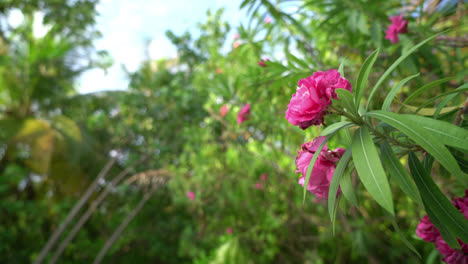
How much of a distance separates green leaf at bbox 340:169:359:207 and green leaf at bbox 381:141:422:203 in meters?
0.07

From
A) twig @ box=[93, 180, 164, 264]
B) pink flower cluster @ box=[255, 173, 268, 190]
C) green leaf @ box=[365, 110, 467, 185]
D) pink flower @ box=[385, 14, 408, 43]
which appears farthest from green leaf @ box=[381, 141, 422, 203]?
twig @ box=[93, 180, 164, 264]

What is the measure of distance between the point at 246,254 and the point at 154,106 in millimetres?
1951

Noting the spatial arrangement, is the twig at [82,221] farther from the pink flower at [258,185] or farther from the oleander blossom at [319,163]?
the oleander blossom at [319,163]

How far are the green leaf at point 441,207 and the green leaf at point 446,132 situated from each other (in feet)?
0.36

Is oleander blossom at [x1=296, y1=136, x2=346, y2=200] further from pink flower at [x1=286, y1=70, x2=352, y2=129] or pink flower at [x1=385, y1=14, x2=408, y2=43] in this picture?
pink flower at [x1=385, y1=14, x2=408, y2=43]

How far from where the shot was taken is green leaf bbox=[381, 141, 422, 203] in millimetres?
465

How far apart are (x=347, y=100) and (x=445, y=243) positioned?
430 millimetres

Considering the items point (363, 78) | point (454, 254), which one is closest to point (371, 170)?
point (363, 78)

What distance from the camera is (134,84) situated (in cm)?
370

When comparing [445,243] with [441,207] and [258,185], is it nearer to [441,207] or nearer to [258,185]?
[441,207]

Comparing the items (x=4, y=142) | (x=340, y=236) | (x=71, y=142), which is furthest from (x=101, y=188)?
(x=340, y=236)

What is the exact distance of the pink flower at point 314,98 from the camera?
50cm

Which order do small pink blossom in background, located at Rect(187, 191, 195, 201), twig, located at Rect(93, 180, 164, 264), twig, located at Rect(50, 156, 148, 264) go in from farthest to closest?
1. twig, located at Rect(93, 180, 164, 264)
2. twig, located at Rect(50, 156, 148, 264)
3. small pink blossom in background, located at Rect(187, 191, 195, 201)

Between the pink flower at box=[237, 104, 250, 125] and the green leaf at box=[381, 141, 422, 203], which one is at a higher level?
the pink flower at box=[237, 104, 250, 125]
